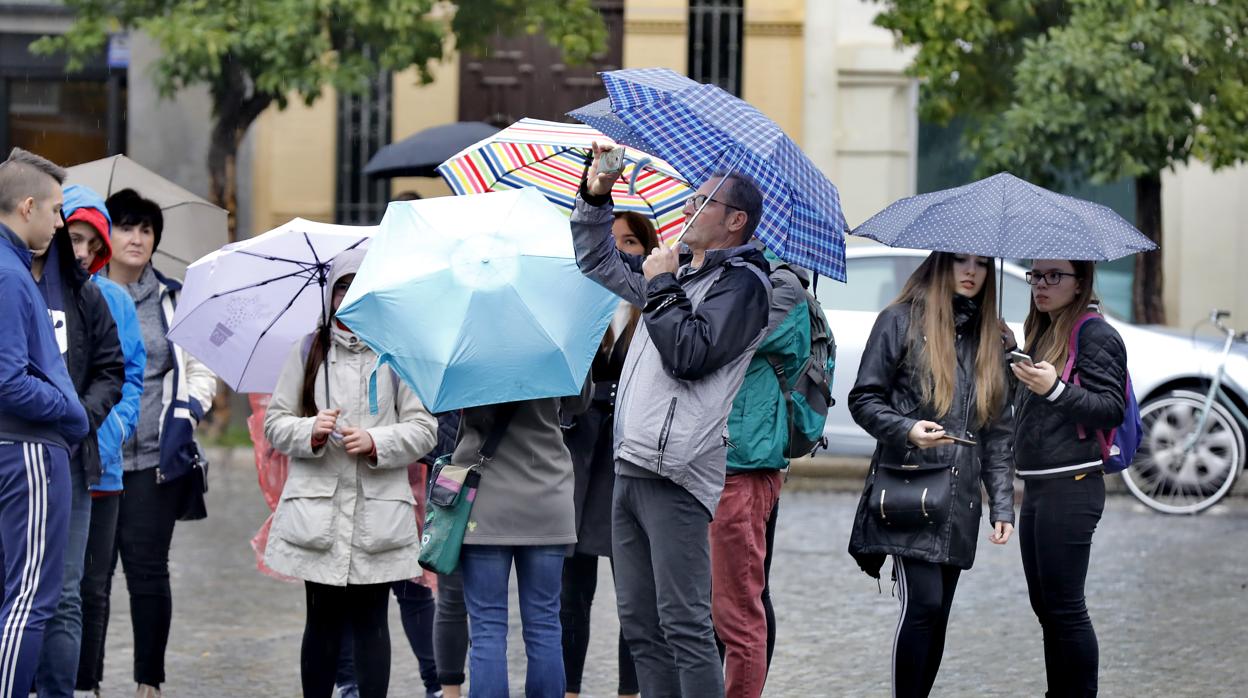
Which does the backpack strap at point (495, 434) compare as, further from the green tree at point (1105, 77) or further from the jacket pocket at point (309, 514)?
the green tree at point (1105, 77)

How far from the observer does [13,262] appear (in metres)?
5.71

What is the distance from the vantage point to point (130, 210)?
24.0ft

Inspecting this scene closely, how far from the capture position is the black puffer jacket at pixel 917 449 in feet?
19.8

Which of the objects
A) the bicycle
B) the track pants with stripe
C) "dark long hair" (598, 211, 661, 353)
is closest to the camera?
the track pants with stripe

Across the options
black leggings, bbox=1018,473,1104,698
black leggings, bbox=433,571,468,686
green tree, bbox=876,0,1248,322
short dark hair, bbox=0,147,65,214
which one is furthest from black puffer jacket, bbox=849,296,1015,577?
green tree, bbox=876,0,1248,322

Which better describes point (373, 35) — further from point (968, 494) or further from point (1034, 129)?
point (968, 494)

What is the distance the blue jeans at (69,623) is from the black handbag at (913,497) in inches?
102

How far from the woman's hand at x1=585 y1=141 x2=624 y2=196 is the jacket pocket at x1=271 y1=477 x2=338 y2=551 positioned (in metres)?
1.56

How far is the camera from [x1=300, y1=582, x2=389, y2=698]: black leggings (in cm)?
631

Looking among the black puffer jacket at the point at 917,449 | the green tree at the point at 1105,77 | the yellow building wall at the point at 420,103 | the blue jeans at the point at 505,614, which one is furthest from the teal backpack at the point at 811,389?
the yellow building wall at the point at 420,103

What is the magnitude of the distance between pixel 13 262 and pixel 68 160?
45.9 ft

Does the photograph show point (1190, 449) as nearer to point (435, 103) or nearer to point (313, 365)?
point (313, 365)

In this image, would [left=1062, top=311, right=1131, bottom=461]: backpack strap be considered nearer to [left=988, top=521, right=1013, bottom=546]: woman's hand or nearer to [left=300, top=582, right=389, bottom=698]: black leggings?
[left=988, top=521, right=1013, bottom=546]: woman's hand

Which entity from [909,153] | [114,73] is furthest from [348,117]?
[909,153]
